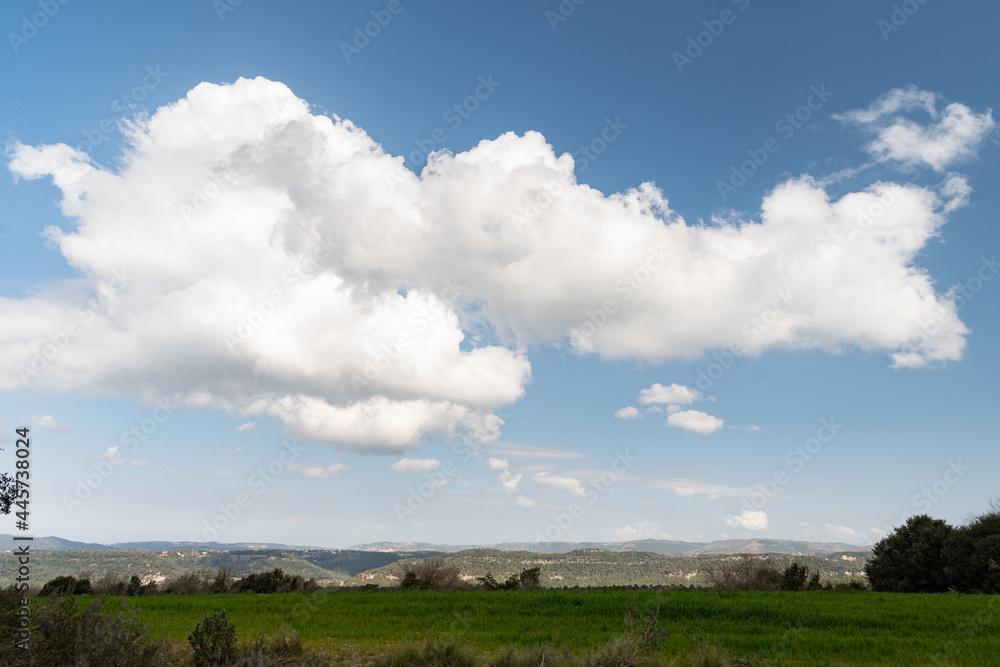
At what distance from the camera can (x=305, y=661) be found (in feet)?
30.5

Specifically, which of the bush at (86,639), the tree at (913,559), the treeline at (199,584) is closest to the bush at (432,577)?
the treeline at (199,584)

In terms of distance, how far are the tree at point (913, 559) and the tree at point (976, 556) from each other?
0.74 metres

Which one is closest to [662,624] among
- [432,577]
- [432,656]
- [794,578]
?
[432,656]

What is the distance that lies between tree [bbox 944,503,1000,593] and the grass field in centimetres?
1082

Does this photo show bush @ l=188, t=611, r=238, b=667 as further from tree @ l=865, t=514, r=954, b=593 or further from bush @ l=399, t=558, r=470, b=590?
tree @ l=865, t=514, r=954, b=593

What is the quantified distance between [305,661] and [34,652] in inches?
151

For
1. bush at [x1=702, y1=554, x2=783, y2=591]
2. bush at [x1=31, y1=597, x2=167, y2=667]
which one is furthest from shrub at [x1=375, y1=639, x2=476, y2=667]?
bush at [x1=702, y1=554, x2=783, y2=591]

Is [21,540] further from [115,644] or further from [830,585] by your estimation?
[830,585]

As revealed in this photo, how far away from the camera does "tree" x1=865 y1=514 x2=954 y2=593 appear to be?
107ft

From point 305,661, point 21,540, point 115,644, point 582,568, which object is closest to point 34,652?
point 115,644

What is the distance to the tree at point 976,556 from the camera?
28.1 metres

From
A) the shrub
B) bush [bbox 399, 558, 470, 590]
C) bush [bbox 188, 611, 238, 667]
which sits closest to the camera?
bush [bbox 188, 611, 238, 667]

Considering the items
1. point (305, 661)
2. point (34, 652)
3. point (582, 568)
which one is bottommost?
point (582, 568)

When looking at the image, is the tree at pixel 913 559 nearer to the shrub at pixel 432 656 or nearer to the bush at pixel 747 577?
the bush at pixel 747 577
